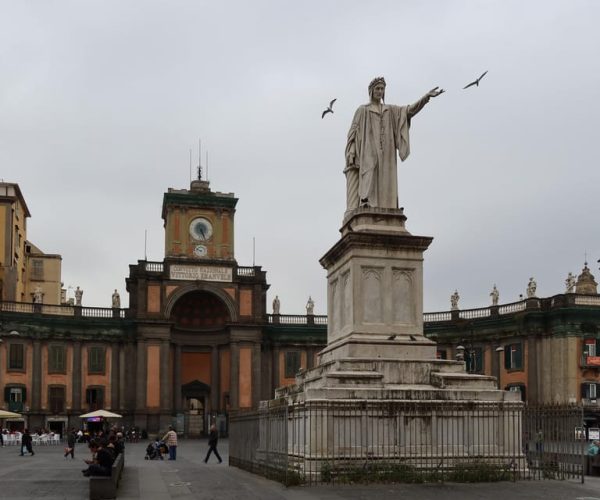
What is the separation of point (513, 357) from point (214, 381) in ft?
67.3

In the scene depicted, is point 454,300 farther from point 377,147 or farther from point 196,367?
point 377,147

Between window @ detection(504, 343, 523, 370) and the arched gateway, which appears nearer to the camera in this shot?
window @ detection(504, 343, 523, 370)

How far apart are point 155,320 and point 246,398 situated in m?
8.17

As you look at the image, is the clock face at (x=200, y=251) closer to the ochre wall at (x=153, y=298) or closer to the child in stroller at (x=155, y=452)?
the ochre wall at (x=153, y=298)

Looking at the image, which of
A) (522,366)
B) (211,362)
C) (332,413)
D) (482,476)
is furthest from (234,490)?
(211,362)

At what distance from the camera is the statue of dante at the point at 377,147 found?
73.4 ft

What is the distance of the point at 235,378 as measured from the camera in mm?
63906

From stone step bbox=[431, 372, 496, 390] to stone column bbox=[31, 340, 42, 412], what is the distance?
150 ft

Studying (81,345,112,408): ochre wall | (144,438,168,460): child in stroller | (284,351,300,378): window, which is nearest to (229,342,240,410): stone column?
(284,351,300,378): window

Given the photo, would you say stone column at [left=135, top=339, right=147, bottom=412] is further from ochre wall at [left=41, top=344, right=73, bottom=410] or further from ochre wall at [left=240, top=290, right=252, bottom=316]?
ochre wall at [left=240, top=290, right=252, bottom=316]

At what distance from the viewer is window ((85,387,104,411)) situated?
62.9 m

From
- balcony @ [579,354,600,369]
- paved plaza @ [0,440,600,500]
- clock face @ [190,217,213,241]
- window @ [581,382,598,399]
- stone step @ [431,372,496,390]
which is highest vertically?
clock face @ [190,217,213,241]

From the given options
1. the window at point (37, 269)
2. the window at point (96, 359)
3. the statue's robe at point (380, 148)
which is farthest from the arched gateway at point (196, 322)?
the statue's robe at point (380, 148)

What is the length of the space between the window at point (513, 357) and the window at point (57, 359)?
29.0 meters
